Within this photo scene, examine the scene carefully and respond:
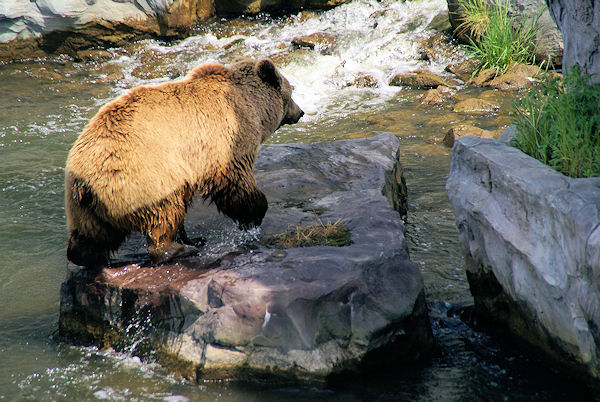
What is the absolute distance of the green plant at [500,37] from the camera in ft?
35.1

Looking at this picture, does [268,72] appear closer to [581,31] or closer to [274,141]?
[581,31]

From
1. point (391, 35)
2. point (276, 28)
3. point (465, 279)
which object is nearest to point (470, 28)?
point (391, 35)

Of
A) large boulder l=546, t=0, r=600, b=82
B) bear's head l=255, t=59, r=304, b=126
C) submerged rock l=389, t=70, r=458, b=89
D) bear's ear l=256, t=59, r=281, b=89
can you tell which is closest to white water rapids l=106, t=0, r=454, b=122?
submerged rock l=389, t=70, r=458, b=89

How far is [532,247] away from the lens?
3252mm

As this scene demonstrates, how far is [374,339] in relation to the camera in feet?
11.5

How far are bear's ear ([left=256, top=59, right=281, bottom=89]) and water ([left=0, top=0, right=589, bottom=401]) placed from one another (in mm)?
1975

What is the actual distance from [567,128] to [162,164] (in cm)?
273

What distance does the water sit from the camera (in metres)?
3.55

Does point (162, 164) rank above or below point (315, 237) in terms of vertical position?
above

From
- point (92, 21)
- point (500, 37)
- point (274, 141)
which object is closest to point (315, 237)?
point (274, 141)

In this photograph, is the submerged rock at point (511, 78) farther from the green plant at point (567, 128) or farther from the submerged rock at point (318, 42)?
the green plant at point (567, 128)

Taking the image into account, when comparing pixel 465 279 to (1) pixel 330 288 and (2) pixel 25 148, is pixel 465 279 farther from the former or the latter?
(2) pixel 25 148

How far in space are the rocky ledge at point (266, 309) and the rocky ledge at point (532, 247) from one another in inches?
20.8

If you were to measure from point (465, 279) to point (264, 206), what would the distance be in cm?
174
